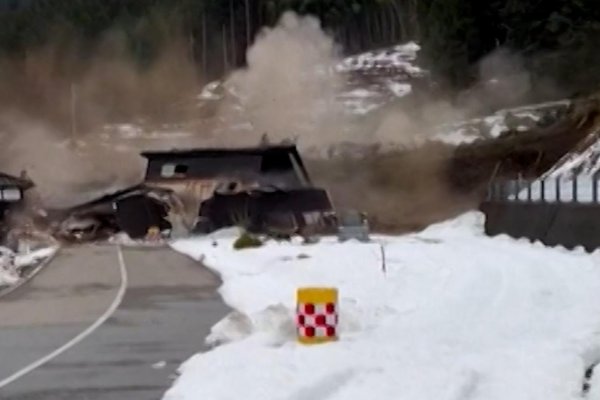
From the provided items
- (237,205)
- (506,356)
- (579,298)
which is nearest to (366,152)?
(237,205)

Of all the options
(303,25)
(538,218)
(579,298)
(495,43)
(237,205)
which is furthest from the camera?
(303,25)

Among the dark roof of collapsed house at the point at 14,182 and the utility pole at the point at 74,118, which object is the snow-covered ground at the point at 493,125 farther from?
the utility pole at the point at 74,118

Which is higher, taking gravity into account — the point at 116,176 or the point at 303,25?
the point at 303,25

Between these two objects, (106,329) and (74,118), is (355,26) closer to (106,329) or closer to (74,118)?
(74,118)

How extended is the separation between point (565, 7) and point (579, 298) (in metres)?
62.7

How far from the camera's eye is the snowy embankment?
13.1 meters

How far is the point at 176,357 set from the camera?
17.3m

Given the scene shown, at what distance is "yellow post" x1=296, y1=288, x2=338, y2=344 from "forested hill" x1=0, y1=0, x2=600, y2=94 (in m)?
64.3

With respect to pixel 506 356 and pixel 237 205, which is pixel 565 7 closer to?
pixel 237 205

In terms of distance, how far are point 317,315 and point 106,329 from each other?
531cm

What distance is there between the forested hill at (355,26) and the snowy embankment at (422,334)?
50.4 metres

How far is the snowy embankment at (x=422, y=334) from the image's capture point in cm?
1306

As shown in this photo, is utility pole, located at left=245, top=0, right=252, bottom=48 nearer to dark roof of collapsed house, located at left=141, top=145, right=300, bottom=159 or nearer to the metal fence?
dark roof of collapsed house, located at left=141, top=145, right=300, bottom=159

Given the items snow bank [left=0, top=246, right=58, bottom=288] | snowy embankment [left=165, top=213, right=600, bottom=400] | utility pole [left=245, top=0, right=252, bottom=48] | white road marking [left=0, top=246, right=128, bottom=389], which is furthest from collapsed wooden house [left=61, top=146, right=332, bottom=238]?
utility pole [left=245, top=0, right=252, bottom=48]
